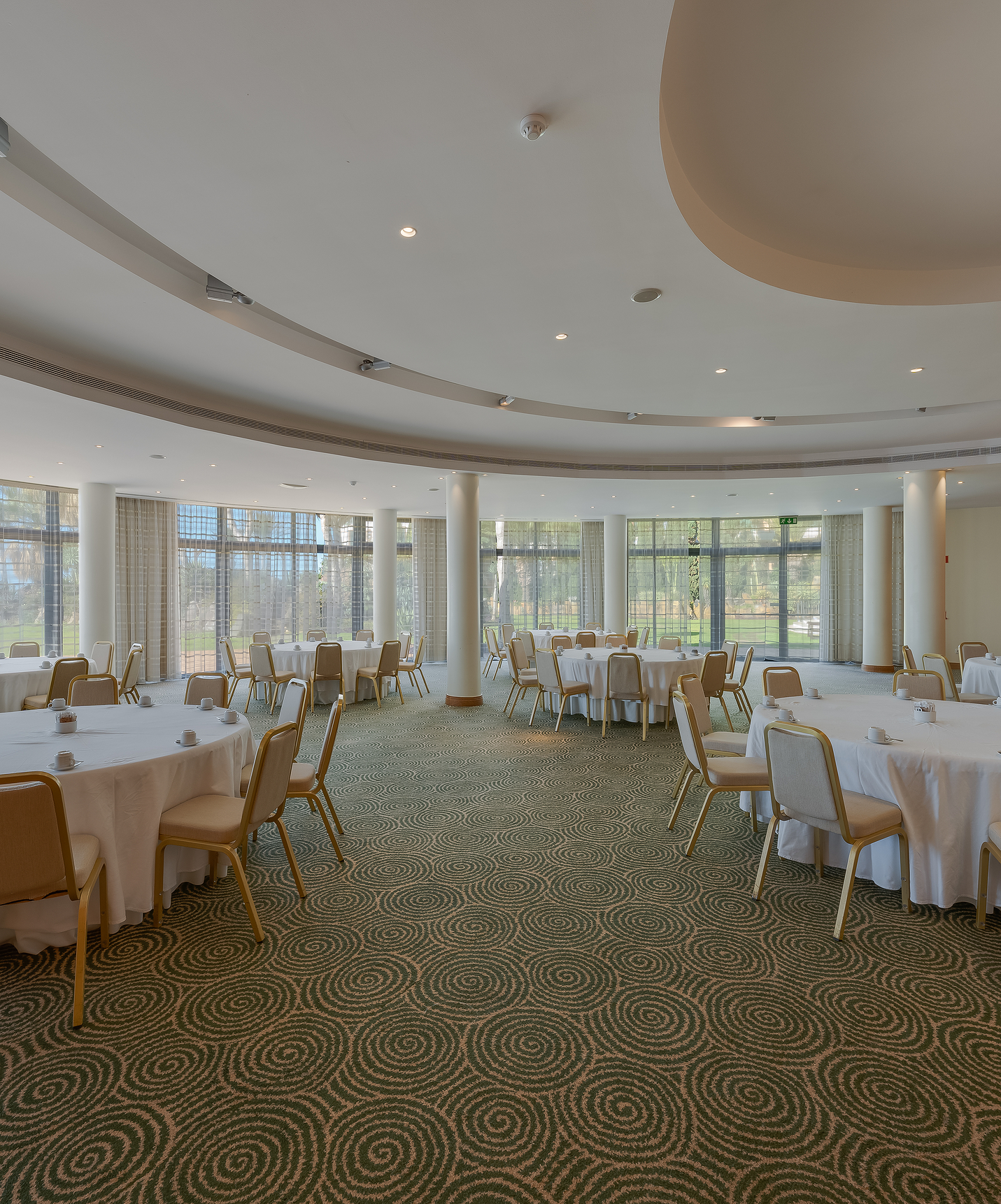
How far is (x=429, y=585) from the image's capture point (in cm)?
1591

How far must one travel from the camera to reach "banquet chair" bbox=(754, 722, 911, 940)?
3285 mm

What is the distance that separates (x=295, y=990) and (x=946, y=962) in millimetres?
3046

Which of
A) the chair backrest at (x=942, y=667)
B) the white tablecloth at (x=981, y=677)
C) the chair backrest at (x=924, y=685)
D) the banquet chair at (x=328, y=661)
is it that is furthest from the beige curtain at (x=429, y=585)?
the chair backrest at (x=924, y=685)

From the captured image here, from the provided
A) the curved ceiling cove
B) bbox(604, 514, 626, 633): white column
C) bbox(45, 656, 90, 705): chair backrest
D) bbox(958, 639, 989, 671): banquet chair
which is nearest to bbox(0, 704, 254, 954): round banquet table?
bbox(45, 656, 90, 705): chair backrest

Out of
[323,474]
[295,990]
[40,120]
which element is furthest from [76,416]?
[295,990]

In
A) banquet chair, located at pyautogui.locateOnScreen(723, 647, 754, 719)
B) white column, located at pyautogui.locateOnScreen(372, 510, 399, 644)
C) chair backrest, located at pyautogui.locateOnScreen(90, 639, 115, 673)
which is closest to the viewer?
banquet chair, located at pyautogui.locateOnScreen(723, 647, 754, 719)

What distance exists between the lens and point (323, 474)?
10055mm

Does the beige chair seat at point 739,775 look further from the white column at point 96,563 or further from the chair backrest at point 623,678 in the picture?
the white column at point 96,563

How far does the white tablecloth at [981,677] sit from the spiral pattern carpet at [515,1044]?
19.3 feet

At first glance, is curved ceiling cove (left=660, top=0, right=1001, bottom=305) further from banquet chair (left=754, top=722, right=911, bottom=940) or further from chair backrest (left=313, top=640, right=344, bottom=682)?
chair backrest (left=313, top=640, right=344, bottom=682)

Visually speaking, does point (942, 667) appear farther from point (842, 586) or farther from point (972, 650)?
point (842, 586)

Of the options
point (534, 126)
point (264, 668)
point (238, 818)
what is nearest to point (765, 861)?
point (238, 818)

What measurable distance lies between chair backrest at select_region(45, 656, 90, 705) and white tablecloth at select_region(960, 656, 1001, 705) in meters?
11.0

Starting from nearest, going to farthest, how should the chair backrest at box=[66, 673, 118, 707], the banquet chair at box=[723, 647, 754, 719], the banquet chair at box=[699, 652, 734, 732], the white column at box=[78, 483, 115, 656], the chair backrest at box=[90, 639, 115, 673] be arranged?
the chair backrest at box=[66, 673, 118, 707], the banquet chair at box=[699, 652, 734, 732], the banquet chair at box=[723, 647, 754, 719], the chair backrest at box=[90, 639, 115, 673], the white column at box=[78, 483, 115, 656]
